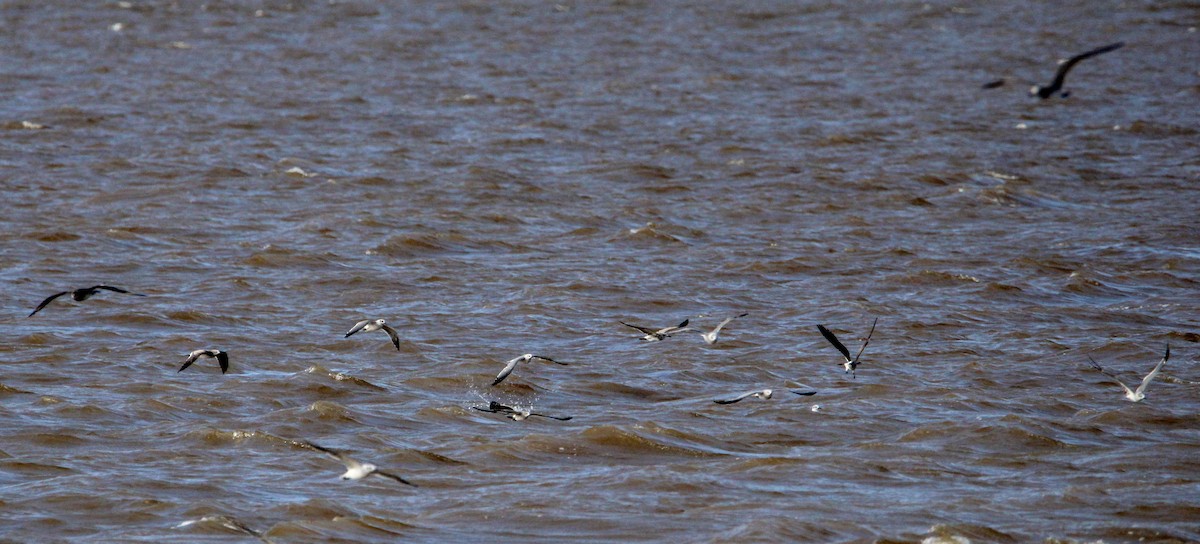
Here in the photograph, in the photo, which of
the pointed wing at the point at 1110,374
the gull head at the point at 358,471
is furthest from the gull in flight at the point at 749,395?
the gull head at the point at 358,471

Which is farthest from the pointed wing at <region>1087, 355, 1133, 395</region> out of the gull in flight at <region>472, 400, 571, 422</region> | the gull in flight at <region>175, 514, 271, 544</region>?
the gull in flight at <region>175, 514, 271, 544</region>

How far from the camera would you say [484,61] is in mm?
31359

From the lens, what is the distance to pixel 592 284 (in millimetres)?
16453

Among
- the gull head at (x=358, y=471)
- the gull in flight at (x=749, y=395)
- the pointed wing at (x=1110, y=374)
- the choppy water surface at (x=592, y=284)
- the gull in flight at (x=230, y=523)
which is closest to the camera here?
the gull in flight at (x=230, y=523)

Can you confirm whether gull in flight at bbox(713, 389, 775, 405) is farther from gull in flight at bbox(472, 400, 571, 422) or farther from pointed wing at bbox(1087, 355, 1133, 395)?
pointed wing at bbox(1087, 355, 1133, 395)

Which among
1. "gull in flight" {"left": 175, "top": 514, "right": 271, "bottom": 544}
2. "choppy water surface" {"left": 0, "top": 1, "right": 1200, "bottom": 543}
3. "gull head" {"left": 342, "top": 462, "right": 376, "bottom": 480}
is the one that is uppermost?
"gull head" {"left": 342, "top": 462, "right": 376, "bottom": 480}

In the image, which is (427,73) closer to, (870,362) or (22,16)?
(22,16)

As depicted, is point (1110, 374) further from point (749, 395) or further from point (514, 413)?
point (514, 413)

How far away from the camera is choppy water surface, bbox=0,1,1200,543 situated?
10.3 meters

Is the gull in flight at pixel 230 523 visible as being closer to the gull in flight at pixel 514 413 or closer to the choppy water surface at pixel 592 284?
the choppy water surface at pixel 592 284

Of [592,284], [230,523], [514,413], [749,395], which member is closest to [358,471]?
[230,523]

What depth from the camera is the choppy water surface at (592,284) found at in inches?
405

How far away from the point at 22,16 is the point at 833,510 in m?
29.2

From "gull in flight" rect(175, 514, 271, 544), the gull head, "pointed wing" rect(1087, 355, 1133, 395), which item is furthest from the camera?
"pointed wing" rect(1087, 355, 1133, 395)
